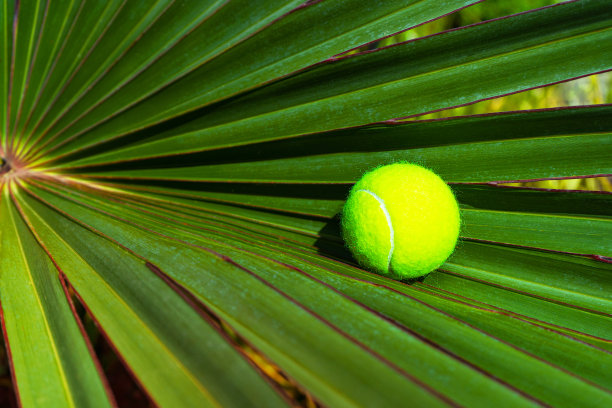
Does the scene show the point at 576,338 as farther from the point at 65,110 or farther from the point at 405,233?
the point at 65,110

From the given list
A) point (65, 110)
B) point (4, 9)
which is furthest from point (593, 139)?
point (4, 9)

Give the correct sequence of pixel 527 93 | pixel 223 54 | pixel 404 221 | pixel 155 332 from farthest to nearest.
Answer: pixel 527 93, pixel 223 54, pixel 404 221, pixel 155 332

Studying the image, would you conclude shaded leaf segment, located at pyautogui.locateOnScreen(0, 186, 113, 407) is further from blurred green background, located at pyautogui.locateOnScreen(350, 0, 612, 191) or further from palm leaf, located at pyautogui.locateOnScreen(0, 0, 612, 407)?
blurred green background, located at pyautogui.locateOnScreen(350, 0, 612, 191)

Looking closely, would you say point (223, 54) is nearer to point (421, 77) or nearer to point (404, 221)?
point (421, 77)

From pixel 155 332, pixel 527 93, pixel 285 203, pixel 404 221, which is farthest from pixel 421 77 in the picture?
pixel 527 93

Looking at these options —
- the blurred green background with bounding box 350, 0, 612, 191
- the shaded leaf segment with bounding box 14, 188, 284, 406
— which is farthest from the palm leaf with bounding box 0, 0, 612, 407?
the blurred green background with bounding box 350, 0, 612, 191
